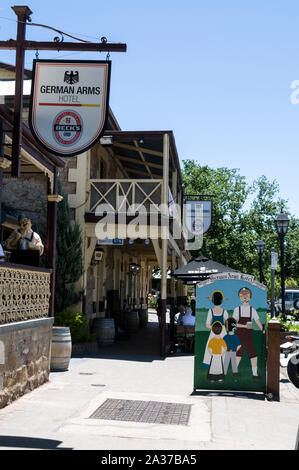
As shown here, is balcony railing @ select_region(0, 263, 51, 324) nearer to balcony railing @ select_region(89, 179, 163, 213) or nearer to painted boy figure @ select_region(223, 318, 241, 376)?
painted boy figure @ select_region(223, 318, 241, 376)

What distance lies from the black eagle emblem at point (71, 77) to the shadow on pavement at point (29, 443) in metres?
4.71

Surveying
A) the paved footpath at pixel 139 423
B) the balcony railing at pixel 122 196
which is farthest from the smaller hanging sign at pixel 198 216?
the paved footpath at pixel 139 423

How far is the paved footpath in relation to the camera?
543cm

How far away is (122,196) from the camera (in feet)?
47.4

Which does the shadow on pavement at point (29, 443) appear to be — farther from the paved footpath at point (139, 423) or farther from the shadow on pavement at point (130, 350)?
the shadow on pavement at point (130, 350)

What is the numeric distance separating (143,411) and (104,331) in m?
7.50

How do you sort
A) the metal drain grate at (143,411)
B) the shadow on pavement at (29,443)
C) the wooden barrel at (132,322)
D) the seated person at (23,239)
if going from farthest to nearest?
the wooden barrel at (132,322)
the seated person at (23,239)
the metal drain grate at (143,411)
the shadow on pavement at (29,443)

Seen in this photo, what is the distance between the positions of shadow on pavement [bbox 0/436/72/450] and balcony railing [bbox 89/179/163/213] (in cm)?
897

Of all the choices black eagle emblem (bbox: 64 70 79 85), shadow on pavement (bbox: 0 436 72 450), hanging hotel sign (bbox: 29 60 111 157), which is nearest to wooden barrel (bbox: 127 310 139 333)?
hanging hotel sign (bbox: 29 60 111 157)

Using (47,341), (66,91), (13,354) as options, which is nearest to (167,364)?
(47,341)

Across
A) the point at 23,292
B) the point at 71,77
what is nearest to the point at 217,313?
the point at 23,292

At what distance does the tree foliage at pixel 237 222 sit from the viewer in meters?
38.6
